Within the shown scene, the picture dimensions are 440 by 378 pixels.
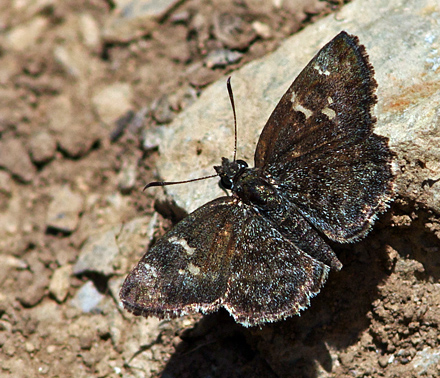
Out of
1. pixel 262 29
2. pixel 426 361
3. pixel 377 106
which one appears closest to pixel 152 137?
pixel 262 29

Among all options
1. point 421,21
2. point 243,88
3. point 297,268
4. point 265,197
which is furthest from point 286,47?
point 297,268

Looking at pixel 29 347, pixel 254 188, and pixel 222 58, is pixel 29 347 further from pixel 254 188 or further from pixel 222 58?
pixel 222 58

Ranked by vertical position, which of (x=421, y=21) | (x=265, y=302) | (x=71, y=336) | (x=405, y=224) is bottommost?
(x=71, y=336)

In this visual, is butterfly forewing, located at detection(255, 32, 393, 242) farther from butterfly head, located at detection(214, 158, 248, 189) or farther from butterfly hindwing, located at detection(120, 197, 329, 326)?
butterfly hindwing, located at detection(120, 197, 329, 326)

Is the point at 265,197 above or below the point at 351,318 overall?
above

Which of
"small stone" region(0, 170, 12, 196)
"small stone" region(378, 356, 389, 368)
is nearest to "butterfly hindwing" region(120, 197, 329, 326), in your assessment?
"small stone" region(378, 356, 389, 368)

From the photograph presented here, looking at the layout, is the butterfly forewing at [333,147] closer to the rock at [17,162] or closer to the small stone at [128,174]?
the small stone at [128,174]

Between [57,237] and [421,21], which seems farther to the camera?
[57,237]

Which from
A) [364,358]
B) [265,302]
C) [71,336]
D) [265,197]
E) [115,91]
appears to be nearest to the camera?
[265,302]

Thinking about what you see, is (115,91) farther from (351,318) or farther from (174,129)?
(351,318)
